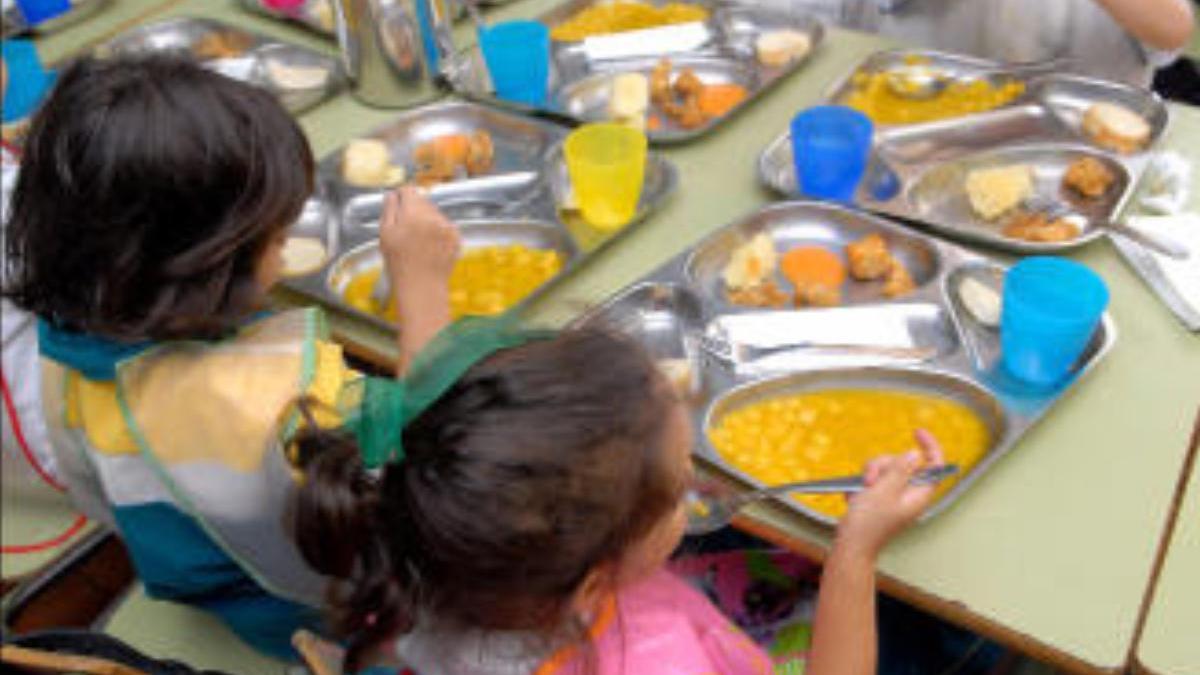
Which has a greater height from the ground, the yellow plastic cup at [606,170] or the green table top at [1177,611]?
the yellow plastic cup at [606,170]

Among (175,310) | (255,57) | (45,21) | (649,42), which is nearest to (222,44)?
(255,57)

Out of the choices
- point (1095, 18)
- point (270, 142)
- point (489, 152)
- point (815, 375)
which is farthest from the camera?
point (1095, 18)

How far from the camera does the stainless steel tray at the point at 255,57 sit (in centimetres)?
201

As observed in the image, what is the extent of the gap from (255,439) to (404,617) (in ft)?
1.11

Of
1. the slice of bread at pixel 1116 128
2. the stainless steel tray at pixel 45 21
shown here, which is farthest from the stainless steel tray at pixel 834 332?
the stainless steel tray at pixel 45 21

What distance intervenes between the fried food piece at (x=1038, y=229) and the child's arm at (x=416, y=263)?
763 mm

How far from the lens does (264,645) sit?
1346 millimetres

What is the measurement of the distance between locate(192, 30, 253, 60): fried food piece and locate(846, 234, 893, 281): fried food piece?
1342 millimetres

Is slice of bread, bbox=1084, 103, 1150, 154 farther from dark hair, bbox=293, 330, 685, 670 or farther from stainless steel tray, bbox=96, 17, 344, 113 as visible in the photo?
stainless steel tray, bbox=96, 17, 344, 113

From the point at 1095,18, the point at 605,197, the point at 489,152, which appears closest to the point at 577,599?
the point at 605,197

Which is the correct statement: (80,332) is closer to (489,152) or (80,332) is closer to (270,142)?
(270,142)

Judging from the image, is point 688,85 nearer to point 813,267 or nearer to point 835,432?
point 813,267

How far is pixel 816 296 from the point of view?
1431mm

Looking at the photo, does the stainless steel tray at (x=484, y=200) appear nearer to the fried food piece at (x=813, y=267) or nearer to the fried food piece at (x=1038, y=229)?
the fried food piece at (x=813, y=267)
